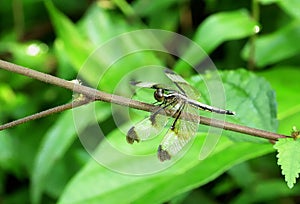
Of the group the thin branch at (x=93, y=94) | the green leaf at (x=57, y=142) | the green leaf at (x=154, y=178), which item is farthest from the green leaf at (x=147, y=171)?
the thin branch at (x=93, y=94)

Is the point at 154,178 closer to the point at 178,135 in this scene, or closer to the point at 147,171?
the point at 147,171

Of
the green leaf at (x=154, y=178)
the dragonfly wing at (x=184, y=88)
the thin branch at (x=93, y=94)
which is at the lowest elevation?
the thin branch at (x=93, y=94)

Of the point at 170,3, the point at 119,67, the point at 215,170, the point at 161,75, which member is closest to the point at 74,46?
the point at 119,67

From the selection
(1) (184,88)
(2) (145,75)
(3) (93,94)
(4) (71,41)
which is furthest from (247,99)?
(4) (71,41)

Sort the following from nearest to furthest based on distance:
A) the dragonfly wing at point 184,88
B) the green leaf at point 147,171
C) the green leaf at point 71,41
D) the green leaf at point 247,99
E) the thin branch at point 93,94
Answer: the thin branch at point 93,94
the dragonfly wing at point 184,88
the green leaf at point 247,99
the green leaf at point 147,171
the green leaf at point 71,41

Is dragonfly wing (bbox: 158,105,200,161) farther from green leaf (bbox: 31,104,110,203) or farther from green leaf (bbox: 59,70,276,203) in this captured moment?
green leaf (bbox: 31,104,110,203)

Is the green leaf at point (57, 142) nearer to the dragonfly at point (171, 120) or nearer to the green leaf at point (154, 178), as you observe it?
the green leaf at point (154, 178)
